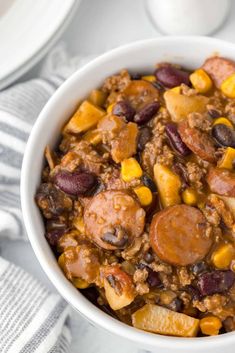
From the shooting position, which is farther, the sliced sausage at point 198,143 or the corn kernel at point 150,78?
the corn kernel at point 150,78

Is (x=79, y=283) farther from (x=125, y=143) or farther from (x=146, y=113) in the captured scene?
(x=146, y=113)

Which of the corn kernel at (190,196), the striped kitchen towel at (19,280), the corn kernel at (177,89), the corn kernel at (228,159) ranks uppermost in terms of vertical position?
the corn kernel at (177,89)

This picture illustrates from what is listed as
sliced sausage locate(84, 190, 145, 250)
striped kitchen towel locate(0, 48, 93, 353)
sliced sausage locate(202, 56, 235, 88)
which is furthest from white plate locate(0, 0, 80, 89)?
sliced sausage locate(84, 190, 145, 250)

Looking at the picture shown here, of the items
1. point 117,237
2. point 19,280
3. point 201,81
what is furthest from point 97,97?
point 19,280

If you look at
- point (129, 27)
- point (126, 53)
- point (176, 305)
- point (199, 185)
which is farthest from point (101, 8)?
point (176, 305)

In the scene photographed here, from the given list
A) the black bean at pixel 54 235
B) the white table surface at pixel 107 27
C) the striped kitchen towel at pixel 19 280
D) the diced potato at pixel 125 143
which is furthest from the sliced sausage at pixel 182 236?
the white table surface at pixel 107 27

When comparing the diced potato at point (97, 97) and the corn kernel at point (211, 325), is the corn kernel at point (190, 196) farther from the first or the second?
the diced potato at point (97, 97)

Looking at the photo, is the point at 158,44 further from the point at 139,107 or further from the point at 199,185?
the point at 199,185
